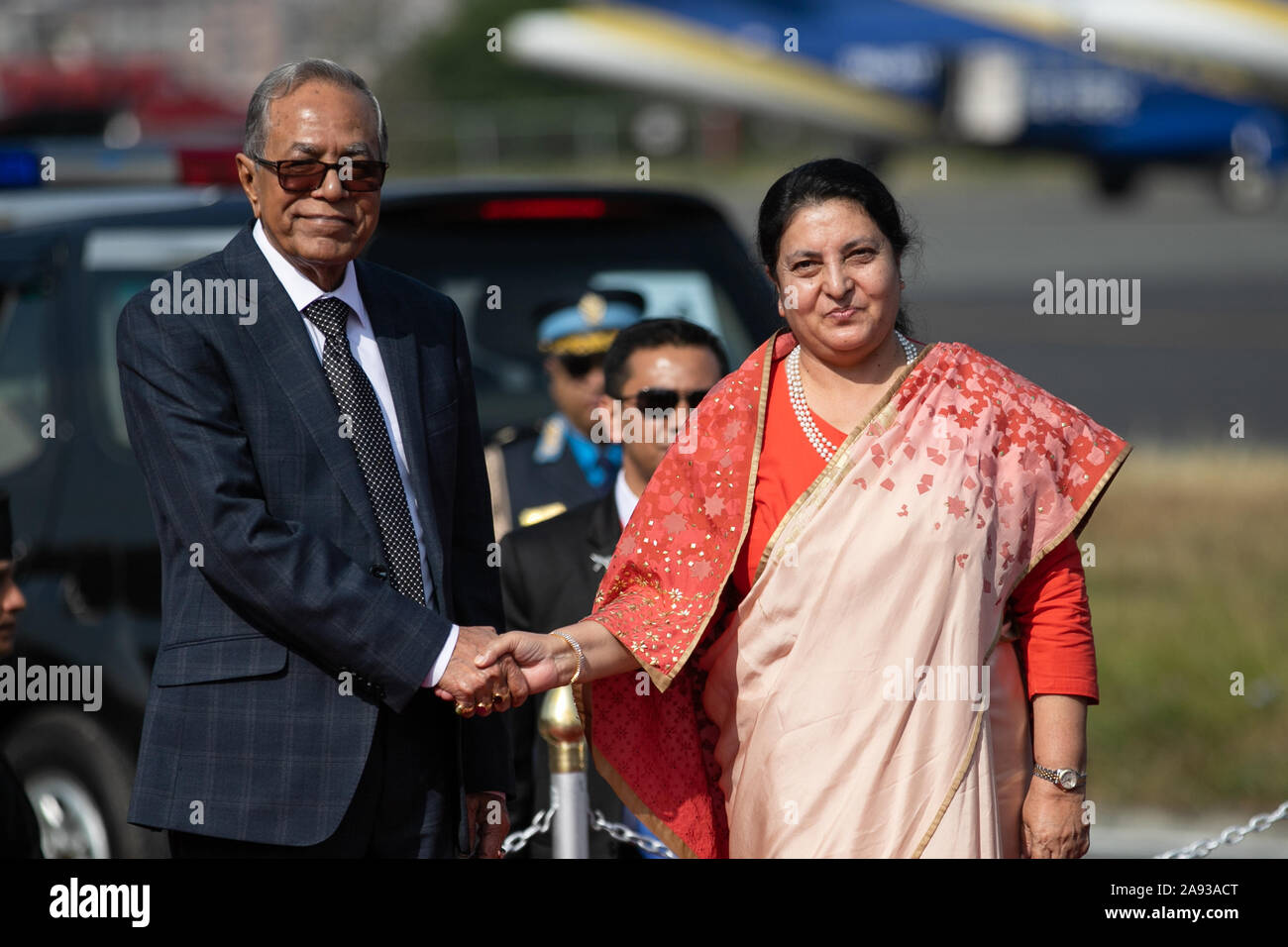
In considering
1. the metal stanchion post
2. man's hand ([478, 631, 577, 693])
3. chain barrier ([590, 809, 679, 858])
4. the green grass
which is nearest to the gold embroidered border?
man's hand ([478, 631, 577, 693])

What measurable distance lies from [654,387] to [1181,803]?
2857 mm

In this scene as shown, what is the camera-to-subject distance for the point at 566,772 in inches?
145

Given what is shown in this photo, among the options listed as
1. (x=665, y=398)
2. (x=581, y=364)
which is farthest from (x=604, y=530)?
(x=581, y=364)

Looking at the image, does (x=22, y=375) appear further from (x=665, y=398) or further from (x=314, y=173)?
(x=314, y=173)

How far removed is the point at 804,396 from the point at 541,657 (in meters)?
0.63

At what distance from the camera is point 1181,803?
5832 mm

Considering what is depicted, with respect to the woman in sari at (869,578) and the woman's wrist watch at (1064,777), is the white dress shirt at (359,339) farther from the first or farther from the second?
the woman's wrist watch at (1064,777)

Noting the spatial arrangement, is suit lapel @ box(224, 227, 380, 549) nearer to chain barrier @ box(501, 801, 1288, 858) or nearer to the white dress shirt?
Answer: the white dress shirt

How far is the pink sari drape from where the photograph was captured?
113 inches

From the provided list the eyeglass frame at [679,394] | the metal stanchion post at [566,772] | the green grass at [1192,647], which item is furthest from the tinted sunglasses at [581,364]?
the green grass at [1192,647]

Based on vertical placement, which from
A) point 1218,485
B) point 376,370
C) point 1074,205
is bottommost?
point 376,370

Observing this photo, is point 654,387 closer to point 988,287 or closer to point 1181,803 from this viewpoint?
point 1181,803

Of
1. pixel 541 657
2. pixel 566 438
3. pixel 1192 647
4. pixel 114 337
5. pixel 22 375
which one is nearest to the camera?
pixel 541 657
